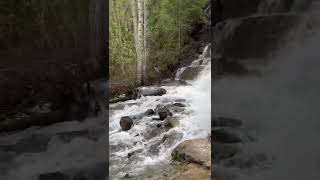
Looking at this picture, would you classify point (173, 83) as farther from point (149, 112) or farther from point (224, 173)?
point (224, 173)

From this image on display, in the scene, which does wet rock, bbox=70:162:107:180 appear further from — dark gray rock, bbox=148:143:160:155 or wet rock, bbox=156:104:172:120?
wet rock, bbox=156:104:172:120

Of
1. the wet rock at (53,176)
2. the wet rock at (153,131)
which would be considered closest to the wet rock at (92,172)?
the wet rock at (53,176)

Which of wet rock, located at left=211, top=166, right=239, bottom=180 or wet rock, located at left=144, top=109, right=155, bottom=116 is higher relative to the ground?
wet rock, located at left=211, top=166, right=239, bottom=180

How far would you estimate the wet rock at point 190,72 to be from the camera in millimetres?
8211

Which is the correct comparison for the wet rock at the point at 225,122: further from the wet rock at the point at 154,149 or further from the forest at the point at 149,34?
the forest at the point at 149,34

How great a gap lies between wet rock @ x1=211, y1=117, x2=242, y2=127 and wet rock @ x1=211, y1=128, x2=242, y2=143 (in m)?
0.04

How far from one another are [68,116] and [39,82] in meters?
0.41

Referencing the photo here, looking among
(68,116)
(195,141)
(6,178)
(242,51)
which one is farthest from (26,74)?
(195,141)

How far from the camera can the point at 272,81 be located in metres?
2.54

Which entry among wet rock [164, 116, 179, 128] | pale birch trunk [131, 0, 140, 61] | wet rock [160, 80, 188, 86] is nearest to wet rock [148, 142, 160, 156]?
wet rock [164, 116, 179, 128]

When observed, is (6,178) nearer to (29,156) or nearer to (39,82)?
(29,156)

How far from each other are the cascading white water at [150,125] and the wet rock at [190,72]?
0.45 feet

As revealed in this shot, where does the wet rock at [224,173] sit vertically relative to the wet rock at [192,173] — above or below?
above

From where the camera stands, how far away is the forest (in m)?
8.41
